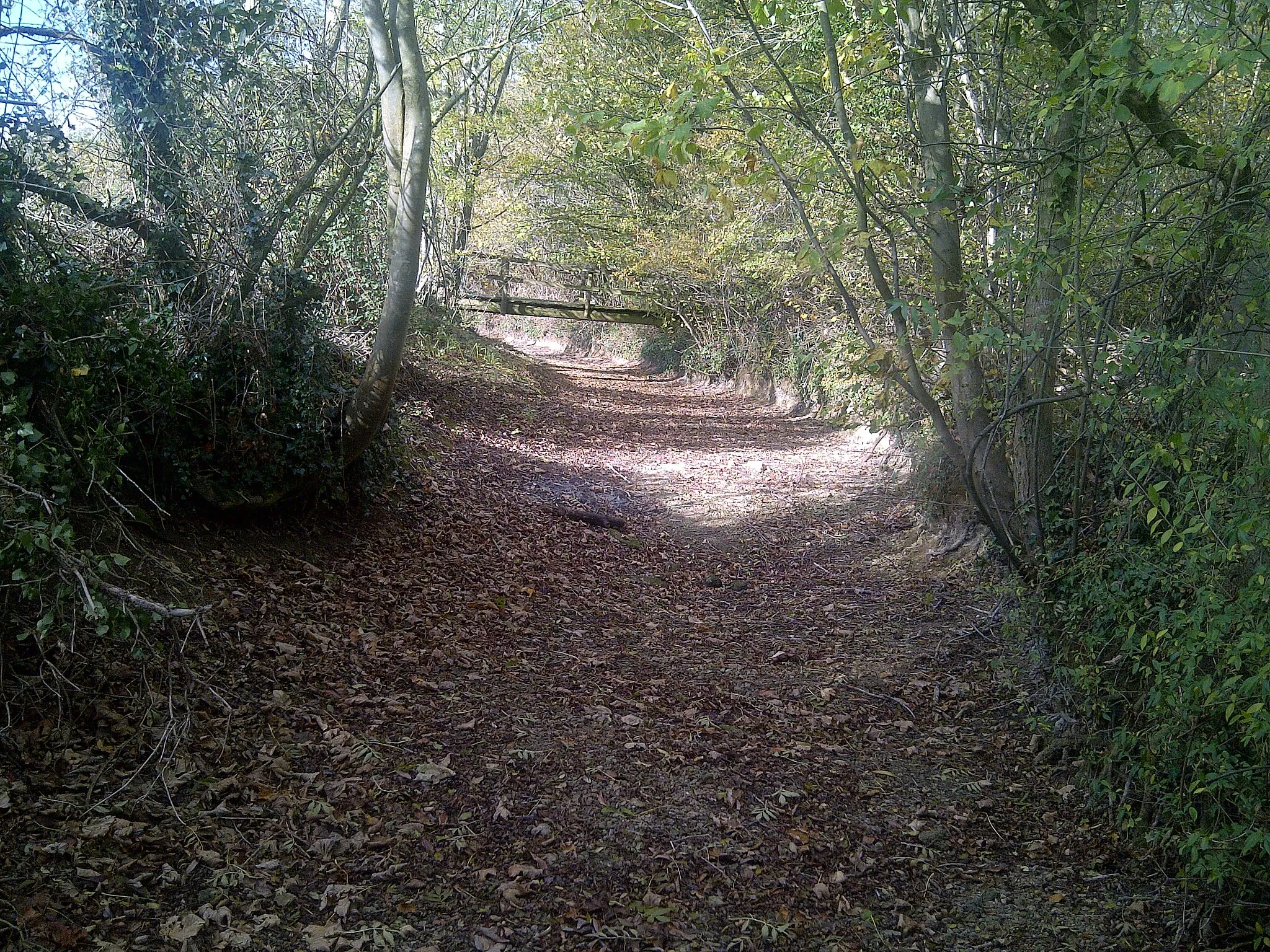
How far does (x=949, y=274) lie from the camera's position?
18.8 ft

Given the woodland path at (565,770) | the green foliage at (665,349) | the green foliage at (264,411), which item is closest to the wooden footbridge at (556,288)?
the green foliage at (665,349)

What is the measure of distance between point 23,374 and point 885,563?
682 cm

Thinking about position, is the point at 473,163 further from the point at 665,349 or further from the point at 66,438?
the point at 66,438

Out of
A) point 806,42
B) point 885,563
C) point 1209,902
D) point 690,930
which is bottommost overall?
point 690,930

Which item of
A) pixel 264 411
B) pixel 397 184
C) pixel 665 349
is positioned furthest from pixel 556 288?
pixel 264 411

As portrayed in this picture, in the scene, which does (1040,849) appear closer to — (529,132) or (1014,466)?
(1014,466)

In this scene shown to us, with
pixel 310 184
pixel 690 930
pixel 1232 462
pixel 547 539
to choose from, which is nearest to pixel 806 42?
pixel 310 184

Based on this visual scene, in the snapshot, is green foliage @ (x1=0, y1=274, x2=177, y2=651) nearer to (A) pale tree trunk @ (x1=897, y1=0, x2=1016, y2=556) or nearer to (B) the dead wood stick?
(B) the dead wood stick

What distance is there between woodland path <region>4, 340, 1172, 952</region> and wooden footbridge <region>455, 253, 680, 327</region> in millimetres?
11261

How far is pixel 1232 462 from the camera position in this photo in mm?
3643

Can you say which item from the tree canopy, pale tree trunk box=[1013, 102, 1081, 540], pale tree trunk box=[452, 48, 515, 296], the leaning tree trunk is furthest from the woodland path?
pale tree trunk box=[452, 48, 515, 296]

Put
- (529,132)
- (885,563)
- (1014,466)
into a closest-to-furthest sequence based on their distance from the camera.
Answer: (1014,466)
(885,563)
(529,132)

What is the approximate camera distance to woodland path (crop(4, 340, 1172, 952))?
3.42m

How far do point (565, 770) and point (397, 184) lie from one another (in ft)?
15.9
